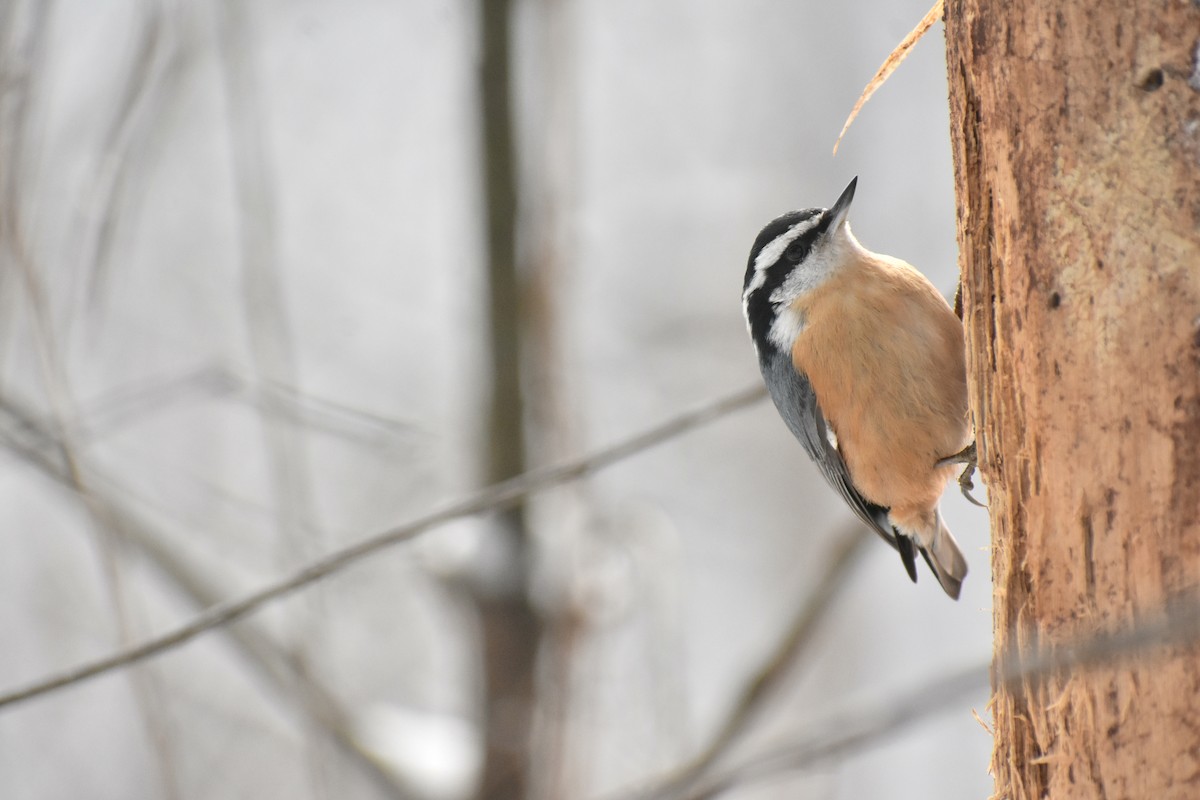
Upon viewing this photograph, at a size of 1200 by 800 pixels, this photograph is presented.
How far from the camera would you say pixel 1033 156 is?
170 cm

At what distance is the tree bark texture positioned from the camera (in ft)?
4.91

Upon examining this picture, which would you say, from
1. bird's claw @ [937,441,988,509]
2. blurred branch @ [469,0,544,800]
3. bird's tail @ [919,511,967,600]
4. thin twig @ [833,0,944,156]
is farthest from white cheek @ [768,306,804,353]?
blurred branch @ [469,0,544,800]

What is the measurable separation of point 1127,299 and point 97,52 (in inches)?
124

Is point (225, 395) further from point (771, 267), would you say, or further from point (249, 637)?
point (771, 267)

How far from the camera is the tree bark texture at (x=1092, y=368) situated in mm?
1495

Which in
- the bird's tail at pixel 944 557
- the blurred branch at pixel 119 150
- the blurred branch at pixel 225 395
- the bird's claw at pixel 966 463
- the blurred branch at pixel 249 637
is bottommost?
the blurred branch at pixel 249 637

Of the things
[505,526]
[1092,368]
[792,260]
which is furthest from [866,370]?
[505,526]

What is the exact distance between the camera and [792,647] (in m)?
3.29

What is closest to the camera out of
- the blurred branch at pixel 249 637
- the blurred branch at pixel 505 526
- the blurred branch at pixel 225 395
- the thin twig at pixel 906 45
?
the thin twig at pixel 906 45

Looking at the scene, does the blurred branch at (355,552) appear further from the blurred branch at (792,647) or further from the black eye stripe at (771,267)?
the blurred branch at (792,647)

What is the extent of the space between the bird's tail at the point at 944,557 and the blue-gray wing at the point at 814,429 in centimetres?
6

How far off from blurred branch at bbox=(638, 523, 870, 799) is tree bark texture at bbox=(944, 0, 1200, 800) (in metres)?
1.43

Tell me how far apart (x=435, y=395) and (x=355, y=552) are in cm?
471

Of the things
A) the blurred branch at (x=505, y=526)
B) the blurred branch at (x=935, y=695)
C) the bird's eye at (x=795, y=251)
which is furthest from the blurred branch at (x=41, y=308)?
the bird's eye at (x=795, y=251)
